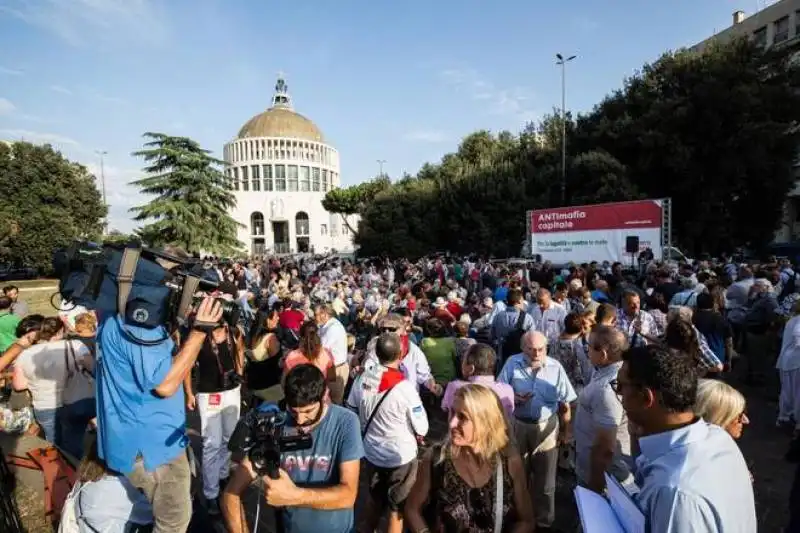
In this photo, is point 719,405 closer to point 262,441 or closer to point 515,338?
point 262,441

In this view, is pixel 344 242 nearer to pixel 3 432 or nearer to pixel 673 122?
pixel 673 122

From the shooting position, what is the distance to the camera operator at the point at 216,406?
396 centimetres

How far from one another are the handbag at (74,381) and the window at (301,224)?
70.1 m

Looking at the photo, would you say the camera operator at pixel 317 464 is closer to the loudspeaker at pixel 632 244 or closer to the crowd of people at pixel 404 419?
the crowd of people at pixel 404 419

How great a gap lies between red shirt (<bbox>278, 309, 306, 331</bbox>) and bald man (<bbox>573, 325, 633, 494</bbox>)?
4.48m

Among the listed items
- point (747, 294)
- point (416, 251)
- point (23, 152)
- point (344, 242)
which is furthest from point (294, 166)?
point (747, 294)

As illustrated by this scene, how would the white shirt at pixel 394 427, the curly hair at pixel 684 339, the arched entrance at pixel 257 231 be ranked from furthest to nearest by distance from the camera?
the arched entrance at pixel 257 231
the curly hair at pixel 684 339
the white shirt at pixel 394 427

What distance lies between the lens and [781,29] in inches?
1324

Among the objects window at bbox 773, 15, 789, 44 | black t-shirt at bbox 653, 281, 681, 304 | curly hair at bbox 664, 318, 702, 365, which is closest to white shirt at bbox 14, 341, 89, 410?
curly hair at bbox 664, 318, 702, 365

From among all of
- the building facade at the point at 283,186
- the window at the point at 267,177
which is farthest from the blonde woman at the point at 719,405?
the window at the point at 267,177

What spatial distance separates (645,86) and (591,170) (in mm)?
5460

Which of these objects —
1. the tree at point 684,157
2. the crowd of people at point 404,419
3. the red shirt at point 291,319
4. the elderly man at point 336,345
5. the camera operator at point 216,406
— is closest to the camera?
the crowd of people at point 404,419

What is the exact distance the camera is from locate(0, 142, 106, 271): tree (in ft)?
106

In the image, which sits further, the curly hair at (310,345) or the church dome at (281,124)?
the church dome at (281,124)
